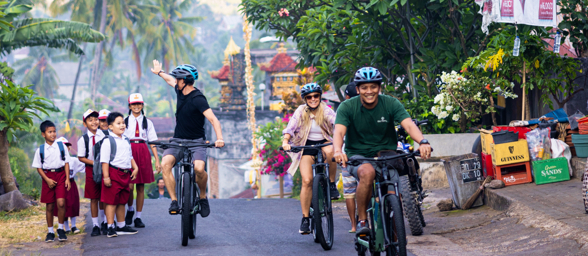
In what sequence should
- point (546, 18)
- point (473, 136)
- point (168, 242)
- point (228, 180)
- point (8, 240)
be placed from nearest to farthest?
point (168, 242)
point (8, 240)
point (546, 18)
point (473, 136)
point (228, 180)

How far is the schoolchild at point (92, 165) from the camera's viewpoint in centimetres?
889

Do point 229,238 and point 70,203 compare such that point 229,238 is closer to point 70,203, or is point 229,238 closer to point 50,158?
point 70,203

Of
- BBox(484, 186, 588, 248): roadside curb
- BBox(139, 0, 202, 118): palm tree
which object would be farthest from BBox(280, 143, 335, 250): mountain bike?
BBox(139, 0, 202, 118): palm tree

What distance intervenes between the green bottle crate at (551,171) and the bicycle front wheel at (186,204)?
5233 millimetres

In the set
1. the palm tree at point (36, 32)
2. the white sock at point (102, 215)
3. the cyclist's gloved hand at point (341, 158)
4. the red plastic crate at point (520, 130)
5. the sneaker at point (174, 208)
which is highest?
the palm tree at point (36, 32)

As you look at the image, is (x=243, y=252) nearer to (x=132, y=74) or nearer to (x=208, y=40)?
(x=132, y=74)

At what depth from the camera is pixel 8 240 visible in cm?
861

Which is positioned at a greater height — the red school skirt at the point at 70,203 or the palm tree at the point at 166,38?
the palm tree at the point at 166,38

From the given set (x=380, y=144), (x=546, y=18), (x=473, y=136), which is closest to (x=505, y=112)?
(x=473, y=136)

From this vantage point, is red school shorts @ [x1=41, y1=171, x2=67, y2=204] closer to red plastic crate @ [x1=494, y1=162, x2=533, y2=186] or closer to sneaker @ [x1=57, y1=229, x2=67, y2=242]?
sneaker @ [x1=57, y1=229, x2=67, y2=242]

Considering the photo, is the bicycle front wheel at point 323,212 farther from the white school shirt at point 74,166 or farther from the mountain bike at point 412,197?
the white school shirt at point 74,166

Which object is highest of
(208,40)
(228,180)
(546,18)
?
(208,40)

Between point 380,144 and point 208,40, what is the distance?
10936cm

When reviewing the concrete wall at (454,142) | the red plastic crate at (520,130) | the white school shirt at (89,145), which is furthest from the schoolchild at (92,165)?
the concrete wall at (454,142)
